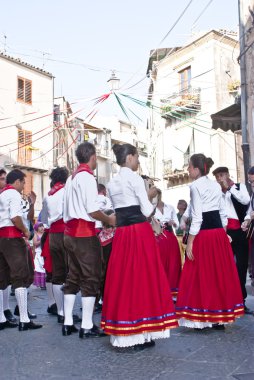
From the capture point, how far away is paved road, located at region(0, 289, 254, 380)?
142 inches

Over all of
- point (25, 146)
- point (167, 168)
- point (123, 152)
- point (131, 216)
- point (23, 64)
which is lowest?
point (131, 216)

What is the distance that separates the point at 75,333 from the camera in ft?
16.8

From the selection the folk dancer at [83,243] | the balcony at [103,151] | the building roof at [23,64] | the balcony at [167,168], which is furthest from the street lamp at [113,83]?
the balcony at [103,151]

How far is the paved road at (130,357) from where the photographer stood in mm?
3600

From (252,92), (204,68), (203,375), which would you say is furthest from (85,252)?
(204,68)

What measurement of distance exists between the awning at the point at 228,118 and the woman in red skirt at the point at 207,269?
32.9 feet

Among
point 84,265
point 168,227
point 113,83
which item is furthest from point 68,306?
point 113,83

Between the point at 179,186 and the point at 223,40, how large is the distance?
904cm

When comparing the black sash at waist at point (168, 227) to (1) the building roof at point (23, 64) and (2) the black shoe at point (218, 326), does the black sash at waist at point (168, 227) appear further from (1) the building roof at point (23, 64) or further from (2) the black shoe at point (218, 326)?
(1) the building roof at point (23, 64)

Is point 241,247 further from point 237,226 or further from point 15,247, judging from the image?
point 15,247

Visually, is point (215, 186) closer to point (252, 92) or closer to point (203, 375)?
point (203, 375)

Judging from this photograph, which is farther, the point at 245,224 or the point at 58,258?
the point at 245,224

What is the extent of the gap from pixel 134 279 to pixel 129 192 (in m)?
0.79

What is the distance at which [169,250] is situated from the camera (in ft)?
25.5
